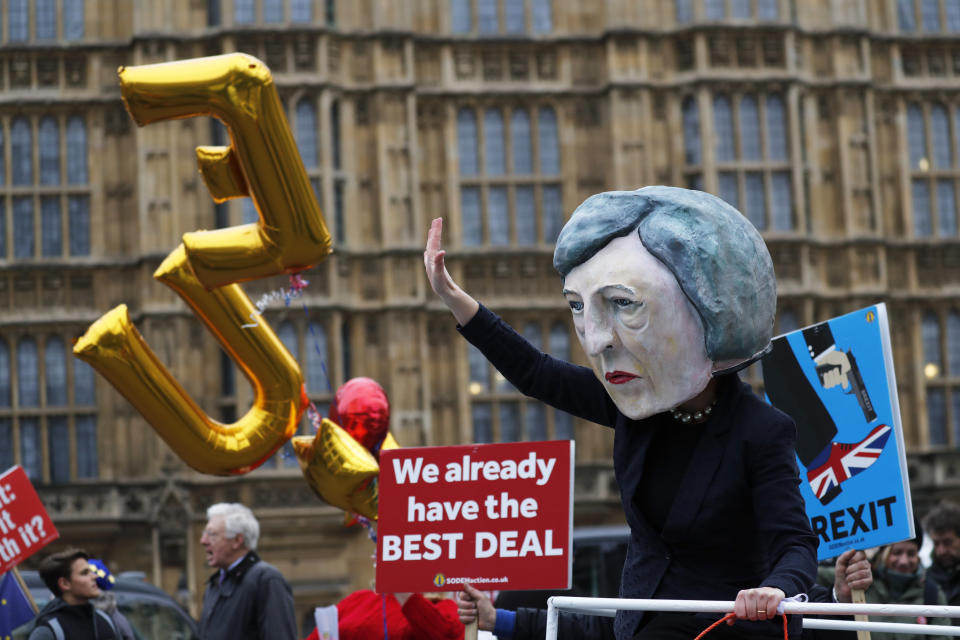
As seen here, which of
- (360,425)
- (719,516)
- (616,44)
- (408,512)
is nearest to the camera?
(719,516)

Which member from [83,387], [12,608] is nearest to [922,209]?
[83,387]

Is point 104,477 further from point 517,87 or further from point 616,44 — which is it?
point 616,44

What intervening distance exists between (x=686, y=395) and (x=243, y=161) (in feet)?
7.04

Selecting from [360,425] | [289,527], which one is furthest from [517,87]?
[360,425]

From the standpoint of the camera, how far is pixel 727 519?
325 cm

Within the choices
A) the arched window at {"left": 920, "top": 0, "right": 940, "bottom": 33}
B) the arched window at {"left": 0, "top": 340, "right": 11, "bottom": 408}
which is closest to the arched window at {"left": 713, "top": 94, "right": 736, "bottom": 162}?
the arched window at {"left": 920, "top": 0, "right": 940, "bottom": 33}

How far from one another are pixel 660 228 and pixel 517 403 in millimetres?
15540

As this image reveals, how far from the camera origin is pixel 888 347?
13.9 ft

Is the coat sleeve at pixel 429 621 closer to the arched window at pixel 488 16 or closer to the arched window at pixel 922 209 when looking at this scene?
the arched window at pixel 488 16

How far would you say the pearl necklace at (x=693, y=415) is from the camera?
3406mm

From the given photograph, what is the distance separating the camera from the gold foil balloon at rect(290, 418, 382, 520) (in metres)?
5.89

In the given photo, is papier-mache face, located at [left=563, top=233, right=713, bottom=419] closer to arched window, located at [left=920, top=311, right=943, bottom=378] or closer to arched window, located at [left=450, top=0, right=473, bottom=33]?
arched window, located at [left=450, top=0, right=473, bottom=33]

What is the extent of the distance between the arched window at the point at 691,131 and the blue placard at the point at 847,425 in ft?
47.9

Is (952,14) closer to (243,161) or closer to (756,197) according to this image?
(756,197)
